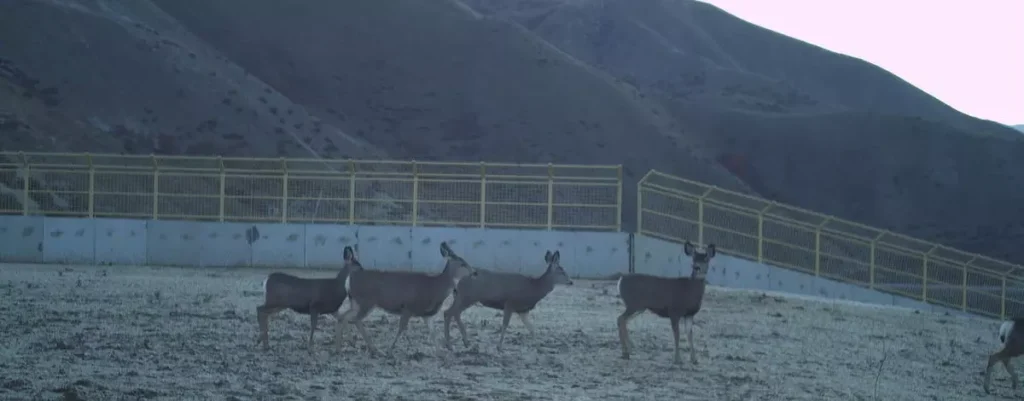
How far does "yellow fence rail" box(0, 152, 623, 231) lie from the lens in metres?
35.3

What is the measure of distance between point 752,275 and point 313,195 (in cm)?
1227

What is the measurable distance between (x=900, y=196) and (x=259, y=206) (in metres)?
71.5

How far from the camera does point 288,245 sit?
35094mm

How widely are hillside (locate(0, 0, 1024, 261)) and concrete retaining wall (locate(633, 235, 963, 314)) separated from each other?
3481 cm

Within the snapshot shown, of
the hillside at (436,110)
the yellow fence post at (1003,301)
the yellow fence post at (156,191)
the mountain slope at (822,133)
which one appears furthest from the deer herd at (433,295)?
the mountain slope at (822,133)

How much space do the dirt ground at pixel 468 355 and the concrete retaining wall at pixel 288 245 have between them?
770 cm

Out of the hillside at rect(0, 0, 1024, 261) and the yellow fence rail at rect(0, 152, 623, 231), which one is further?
the hillside at rect(0, 0, 1024, 261)

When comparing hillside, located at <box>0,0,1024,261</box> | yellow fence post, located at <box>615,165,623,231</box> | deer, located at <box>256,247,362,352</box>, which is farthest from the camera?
hillside, located at <box>0,0,1024,261</box>

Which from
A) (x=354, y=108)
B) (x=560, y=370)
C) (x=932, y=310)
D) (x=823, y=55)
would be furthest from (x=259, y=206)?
(x=823, y=55)

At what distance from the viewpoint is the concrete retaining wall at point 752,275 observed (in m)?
33.5

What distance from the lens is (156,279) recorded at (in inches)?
1119

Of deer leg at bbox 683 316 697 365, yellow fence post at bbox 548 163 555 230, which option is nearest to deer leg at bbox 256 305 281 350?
deer leg at bbox 683 316 697 365

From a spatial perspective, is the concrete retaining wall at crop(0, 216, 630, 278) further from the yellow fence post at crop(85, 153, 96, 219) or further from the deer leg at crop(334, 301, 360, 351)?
the deer leg at crop(334, 301, 360, 351)

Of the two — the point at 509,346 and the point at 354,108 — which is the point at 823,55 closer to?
the point at 354,108
